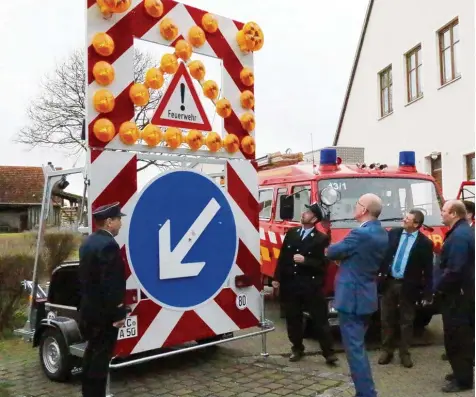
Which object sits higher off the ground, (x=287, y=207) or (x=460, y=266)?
(x=287, y=207)

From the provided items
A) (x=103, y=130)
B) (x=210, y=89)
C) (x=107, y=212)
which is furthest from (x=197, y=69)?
(x=107, y=212)

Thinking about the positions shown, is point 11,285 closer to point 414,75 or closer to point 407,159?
point 407,159

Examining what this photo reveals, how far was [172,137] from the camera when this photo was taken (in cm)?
557

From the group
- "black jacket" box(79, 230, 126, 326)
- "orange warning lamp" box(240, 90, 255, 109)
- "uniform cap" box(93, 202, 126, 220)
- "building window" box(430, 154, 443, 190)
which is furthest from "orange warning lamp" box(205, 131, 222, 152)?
"building window" box(430, 154, 443, 190)

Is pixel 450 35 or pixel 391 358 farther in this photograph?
pixel 450 35

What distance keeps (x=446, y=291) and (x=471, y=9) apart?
1282cm

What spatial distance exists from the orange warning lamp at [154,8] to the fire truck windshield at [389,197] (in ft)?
11.5

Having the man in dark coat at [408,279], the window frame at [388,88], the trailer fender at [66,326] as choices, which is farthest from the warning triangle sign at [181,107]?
the window frame at [388,88]

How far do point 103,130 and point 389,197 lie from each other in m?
4.58

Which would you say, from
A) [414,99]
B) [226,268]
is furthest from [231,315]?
[414,99]

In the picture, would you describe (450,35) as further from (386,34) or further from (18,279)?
(18,279)

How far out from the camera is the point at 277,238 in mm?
8875

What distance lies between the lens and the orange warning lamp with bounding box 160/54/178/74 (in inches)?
220

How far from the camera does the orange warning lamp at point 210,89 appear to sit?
19.6 ft
